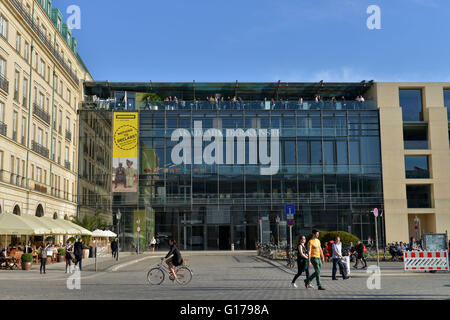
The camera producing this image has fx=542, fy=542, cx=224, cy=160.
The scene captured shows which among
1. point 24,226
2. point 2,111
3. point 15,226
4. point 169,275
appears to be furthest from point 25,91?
point 169,275

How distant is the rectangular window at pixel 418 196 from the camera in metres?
59.4

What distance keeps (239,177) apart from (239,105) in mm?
8120

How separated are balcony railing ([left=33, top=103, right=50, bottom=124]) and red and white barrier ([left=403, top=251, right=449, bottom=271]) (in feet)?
110

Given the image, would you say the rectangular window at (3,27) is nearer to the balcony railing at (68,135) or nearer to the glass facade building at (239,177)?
the balcony railing at (68,135)

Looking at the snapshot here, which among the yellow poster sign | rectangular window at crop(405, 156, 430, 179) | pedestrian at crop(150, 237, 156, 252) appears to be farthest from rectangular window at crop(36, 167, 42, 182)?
rectangular window at crop(405, 156, 430, 179)

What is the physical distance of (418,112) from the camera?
61.4 metres

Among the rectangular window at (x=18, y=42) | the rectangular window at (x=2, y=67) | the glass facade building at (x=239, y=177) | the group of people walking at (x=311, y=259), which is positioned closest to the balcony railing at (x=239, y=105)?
the glass facade building at (x=239, y=177)

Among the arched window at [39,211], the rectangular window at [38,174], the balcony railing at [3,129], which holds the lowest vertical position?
the arched window at [39,211]

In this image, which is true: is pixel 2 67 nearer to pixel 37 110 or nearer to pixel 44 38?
pixel 37 110

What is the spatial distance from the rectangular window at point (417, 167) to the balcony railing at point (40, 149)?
37920mm

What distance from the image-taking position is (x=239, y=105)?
197 ft

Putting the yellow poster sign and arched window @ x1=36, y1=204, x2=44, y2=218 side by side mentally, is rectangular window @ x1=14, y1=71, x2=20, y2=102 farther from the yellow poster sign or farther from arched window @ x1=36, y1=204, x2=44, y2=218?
the yellow poster sign

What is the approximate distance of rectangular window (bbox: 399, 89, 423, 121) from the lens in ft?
201
